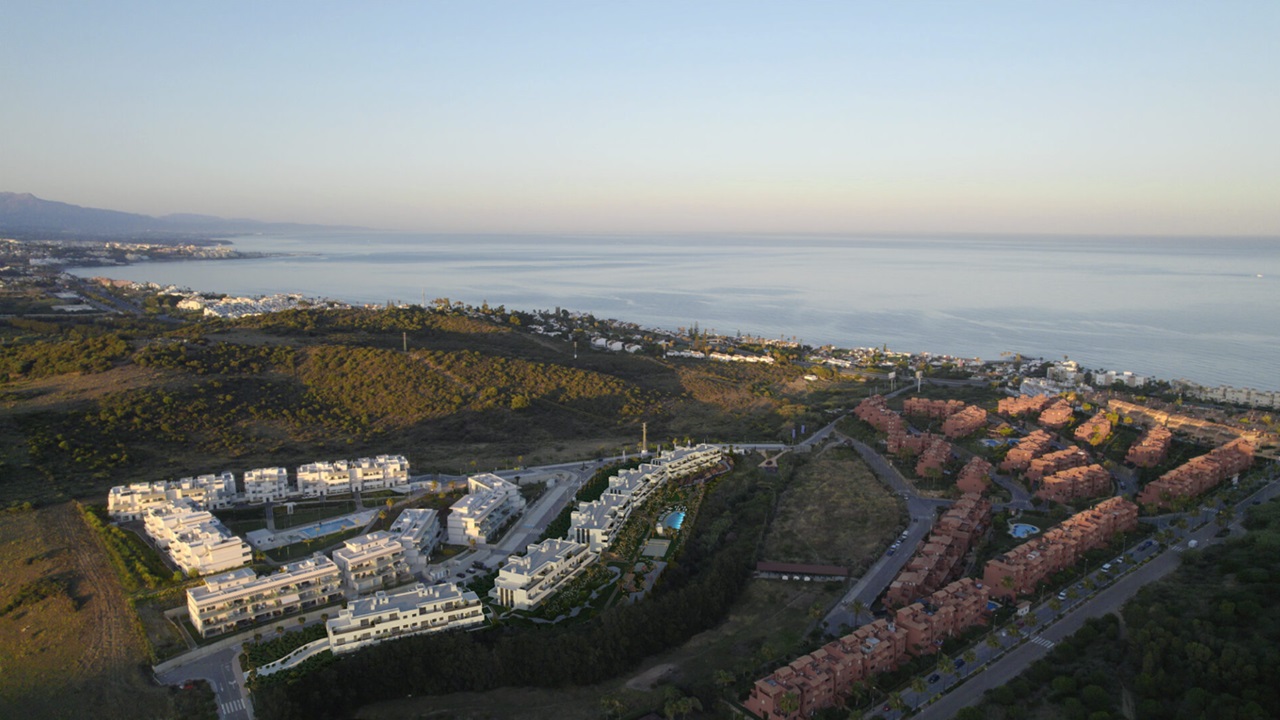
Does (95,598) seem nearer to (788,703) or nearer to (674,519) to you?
(674,519)

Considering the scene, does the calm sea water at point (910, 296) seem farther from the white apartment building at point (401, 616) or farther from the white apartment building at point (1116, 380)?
the white apartment building at point (401, 616)

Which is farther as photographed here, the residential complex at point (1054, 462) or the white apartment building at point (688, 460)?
the white apartment building at point (688, 460)

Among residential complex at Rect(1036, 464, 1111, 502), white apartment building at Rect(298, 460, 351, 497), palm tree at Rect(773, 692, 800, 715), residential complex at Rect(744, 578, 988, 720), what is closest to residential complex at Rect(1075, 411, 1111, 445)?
residential complex at Rect(1036, 464, 1111, 502)

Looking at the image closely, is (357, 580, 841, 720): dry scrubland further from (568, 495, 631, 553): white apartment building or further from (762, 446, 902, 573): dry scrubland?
(568, 495, 631, 553): white apartment building

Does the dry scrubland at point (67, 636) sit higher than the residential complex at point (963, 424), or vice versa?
the residential complex at point (963, 424)

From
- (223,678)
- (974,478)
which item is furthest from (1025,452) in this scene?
(223,678)

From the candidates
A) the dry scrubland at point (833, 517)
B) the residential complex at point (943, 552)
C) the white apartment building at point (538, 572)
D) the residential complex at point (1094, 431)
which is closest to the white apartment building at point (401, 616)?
the white apartment building at point (538, 572)
